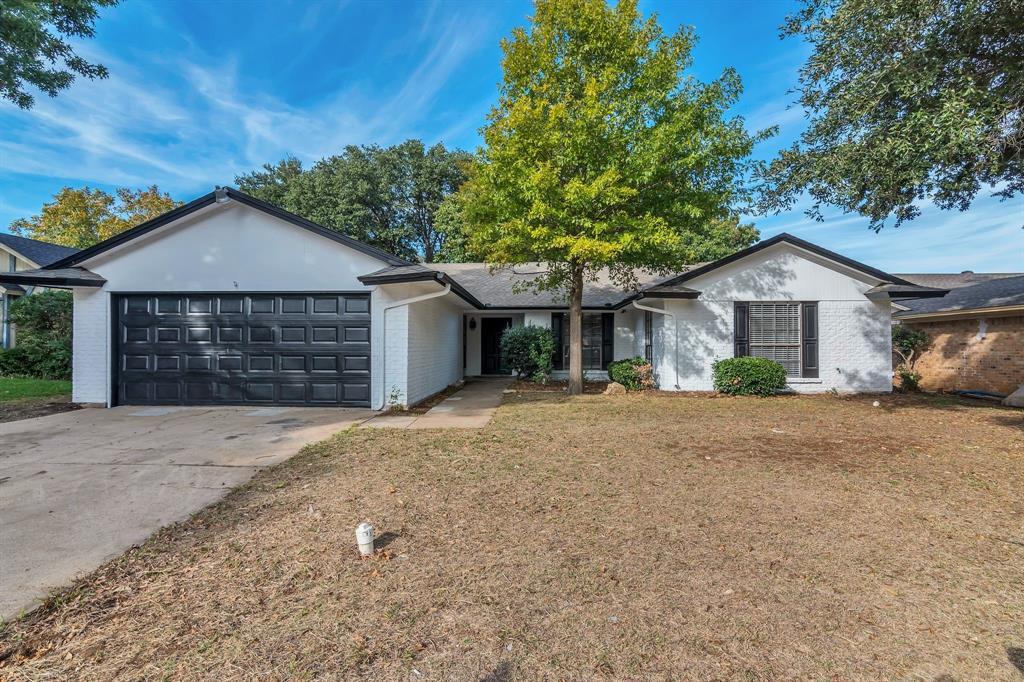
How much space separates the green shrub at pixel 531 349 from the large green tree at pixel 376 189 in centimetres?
1344

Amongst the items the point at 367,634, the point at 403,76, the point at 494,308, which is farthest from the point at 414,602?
the point at 403,76

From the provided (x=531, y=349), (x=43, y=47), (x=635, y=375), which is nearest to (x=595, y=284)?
(x=531, y=349)

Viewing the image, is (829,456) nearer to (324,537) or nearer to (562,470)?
(562,470)

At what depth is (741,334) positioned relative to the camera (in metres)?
12.3

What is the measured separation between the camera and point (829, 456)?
19.2 ft

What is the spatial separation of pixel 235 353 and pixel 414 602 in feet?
30.1

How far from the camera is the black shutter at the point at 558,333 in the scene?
615 inches

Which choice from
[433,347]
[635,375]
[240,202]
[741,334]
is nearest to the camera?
[240,202]

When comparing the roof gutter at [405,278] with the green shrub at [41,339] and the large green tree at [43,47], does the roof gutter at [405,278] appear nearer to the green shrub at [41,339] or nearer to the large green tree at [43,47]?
the large green tree at [43,47]

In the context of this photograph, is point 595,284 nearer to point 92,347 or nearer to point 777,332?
point 777,332

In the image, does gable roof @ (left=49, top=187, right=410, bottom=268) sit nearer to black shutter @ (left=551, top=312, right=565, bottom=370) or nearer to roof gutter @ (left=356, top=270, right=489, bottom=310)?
roof gutter @ (left=356, top=270, right=489, bottom=310)

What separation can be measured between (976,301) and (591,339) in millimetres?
11029

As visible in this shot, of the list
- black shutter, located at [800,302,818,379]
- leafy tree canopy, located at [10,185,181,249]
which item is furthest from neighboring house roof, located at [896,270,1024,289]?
leafy tree canopy, located at [10,185,181,249]

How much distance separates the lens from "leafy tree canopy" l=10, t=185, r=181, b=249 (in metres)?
29.6
